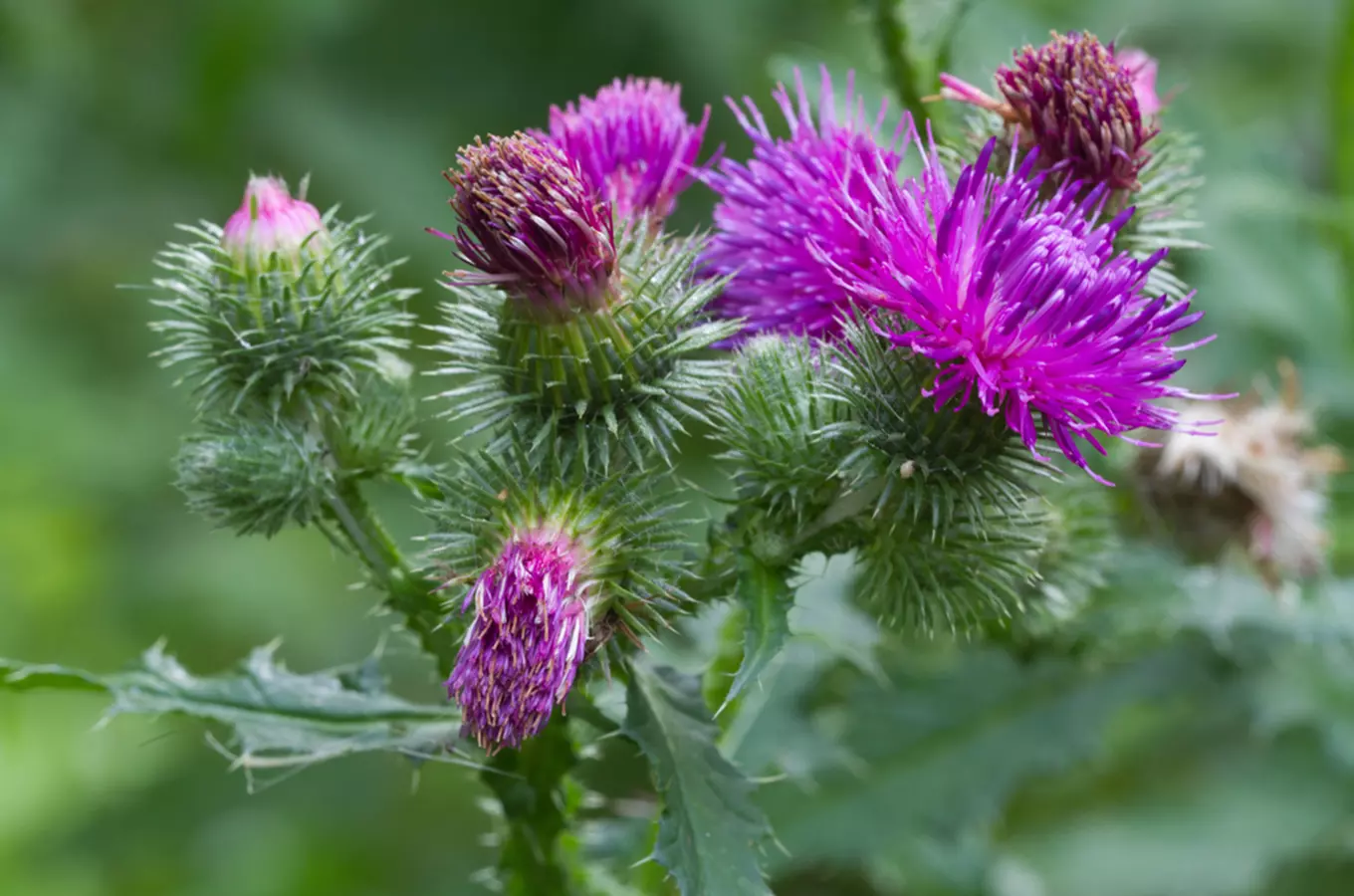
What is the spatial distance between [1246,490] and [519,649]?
2510 mm

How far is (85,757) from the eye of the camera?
16.5ft

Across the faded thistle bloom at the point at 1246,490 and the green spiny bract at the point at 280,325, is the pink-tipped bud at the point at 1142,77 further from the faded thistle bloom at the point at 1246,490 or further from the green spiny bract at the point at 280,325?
the green spiny bract at the point at 280,325

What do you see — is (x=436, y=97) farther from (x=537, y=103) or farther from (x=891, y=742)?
(x=891, y=742)

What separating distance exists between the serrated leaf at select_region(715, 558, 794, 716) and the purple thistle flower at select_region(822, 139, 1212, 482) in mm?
486

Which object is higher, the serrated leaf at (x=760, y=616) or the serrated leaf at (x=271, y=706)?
the serrated leaf at (x=760, y=616)

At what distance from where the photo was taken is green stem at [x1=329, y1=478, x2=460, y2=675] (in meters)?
2.73

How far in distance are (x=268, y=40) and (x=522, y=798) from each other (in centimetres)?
424

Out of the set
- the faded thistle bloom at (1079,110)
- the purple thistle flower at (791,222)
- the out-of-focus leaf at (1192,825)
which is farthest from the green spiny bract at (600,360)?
the out-of-focus leaf at (1192,825)

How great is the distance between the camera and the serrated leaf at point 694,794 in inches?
93.3

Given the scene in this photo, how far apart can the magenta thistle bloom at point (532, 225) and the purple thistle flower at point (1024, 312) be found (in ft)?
1.66

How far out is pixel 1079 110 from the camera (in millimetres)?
2654

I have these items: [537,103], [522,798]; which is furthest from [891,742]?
[537,103]

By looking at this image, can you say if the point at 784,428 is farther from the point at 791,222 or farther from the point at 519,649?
the point at 519,649

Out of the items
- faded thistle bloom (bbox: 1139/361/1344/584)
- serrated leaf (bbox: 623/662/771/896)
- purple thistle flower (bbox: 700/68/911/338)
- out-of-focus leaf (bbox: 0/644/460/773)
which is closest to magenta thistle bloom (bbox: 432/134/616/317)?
purple thistle flower (bbox: 700/68/911/338)
